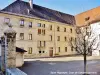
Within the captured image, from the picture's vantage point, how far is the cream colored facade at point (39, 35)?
2518cm

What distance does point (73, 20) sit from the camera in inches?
1535

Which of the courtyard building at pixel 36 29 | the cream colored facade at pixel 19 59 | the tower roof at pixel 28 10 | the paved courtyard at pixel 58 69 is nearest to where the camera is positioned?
the paved courtyard at pixel 58 69

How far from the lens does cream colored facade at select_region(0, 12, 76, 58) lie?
2518cm

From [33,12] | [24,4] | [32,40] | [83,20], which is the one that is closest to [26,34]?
[32,40]

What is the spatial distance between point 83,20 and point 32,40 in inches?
620

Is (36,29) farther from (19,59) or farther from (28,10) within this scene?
(19,59)

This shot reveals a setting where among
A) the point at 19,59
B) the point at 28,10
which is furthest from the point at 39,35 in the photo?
the point at 19,59

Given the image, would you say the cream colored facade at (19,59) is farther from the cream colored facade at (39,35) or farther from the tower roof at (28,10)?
the tower roof at (28,10)

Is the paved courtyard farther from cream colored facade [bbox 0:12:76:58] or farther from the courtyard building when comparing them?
cream colored facade [bbox 0:12:76:58]

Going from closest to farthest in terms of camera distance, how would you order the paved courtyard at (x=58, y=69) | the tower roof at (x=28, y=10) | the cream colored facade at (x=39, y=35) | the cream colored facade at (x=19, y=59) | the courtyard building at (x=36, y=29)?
the paved courtyard at (x=58, y=69) < the cream colored facade at (x=19, y=59) < the cream colored facade at (x=39, y=35) < the courtyard building at (x=36, y=29) < the tower roof at (x=28, y=10)

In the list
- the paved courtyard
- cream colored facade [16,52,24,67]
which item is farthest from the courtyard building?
cream colored facade [16,52,24,67]

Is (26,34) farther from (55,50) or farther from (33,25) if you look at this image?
(55,50)

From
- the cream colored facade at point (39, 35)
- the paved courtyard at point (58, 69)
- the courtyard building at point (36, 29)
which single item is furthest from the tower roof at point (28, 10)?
the paved courtyard at point (58, 69)

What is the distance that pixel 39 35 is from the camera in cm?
2859
